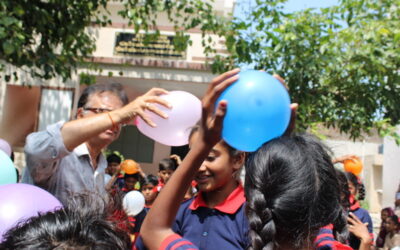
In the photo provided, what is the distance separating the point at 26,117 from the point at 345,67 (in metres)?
7.90

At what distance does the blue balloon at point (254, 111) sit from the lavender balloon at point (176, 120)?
0.52 meters

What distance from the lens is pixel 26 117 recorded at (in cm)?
1021

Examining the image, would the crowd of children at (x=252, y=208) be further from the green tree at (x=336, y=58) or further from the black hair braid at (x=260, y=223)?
the green tree at (x=336, y=58)

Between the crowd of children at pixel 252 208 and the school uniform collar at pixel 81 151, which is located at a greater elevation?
the crowd of children at pixel 252 208

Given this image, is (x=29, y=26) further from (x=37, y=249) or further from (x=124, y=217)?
(x=37, y=249)

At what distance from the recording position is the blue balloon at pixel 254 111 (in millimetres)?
1194

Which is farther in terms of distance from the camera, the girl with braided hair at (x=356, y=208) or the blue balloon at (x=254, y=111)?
the girl with braided hair at (x=356, y=208)

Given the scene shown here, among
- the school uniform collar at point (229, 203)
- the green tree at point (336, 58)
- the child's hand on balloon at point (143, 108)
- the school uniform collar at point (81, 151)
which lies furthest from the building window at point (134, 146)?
the child's hand on balloon at point (143, 108)

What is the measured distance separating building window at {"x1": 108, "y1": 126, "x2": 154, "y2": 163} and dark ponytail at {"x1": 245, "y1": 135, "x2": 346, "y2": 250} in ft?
30.5

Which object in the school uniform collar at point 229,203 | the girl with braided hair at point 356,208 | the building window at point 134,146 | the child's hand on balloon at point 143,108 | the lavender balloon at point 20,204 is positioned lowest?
the building window at point 134,146

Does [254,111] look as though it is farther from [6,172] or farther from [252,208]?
[6,172]

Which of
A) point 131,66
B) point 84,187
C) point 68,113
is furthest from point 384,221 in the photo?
point 68,113

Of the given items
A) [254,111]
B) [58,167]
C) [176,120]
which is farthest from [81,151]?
[254,111]

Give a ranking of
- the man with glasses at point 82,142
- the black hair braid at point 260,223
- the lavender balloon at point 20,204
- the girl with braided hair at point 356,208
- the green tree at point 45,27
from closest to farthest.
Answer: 1. the black hair braid at point 260,223
2. the lavender balloon at point 20,204
3. the man with glasses at point 82,142
4. the girl with braided hair at point 356,208
5. the green tree at point 45,27
